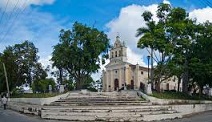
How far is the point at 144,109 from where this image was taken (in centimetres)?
2714

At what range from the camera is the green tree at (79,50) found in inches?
1913

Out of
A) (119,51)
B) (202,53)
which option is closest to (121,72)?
(119,51)

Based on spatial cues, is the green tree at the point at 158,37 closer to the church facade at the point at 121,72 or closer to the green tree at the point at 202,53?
the green tree at the point at 202,53

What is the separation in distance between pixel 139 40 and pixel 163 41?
2.41 meters

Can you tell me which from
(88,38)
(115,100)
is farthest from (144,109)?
(88,38)

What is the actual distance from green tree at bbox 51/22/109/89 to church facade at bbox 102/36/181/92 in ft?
64.5

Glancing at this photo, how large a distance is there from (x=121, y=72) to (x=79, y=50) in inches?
908

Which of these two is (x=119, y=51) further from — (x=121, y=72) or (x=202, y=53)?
(x=202, y=53)

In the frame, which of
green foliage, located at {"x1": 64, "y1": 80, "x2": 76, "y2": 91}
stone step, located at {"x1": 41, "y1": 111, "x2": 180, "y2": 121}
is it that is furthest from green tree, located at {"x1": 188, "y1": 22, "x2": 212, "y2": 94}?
green foliage, located at {"x1": 64, "y1": 80, "x2": 76, "y2": 91}

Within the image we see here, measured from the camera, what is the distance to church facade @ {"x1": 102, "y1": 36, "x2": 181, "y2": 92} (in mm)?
70000

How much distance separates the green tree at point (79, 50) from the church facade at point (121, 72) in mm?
19668

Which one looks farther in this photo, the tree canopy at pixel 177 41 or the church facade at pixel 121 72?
the church facade at pixel 121 72

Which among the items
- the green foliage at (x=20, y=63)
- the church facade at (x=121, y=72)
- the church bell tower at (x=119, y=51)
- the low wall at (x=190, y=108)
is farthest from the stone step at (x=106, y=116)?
the church bell tower at (x=119, y=51)

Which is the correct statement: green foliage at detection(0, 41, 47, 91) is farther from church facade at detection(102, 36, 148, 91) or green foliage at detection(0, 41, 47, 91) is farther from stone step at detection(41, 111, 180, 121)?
stone step at detection(41, 111, 180, 121)
